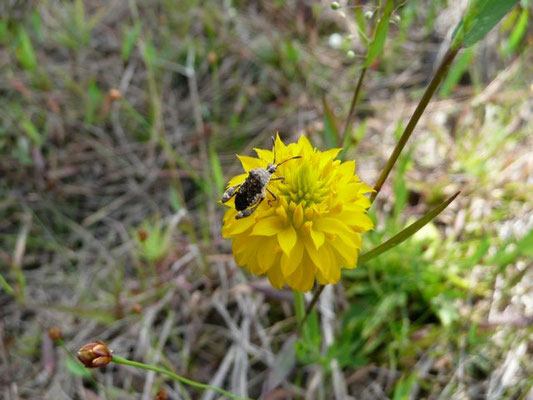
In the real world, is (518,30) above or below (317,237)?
above

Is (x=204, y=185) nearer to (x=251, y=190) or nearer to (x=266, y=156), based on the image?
(x=266, y=156)

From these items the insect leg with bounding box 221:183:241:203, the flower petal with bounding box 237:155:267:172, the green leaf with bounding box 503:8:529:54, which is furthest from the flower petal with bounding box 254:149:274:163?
the green leaf with bounding box 503:8:529:54

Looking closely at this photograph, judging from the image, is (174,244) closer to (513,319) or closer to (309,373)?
(309,373)

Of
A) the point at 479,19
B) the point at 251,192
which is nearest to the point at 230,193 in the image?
the point at 251,192

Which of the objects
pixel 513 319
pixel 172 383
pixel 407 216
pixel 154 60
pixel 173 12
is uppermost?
pixel 173 12

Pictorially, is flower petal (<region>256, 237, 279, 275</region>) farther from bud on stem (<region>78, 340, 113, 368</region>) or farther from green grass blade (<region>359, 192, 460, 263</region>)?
bud on stem (<region>78, 340, 113, 368</region>)

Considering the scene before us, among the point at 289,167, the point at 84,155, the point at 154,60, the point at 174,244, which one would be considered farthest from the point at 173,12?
the point at 289,167

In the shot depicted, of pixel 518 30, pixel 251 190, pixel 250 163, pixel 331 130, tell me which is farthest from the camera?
pixel 518 30

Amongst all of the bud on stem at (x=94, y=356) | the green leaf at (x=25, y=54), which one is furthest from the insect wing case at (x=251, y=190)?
the green leaf at (x=25, y=54)
